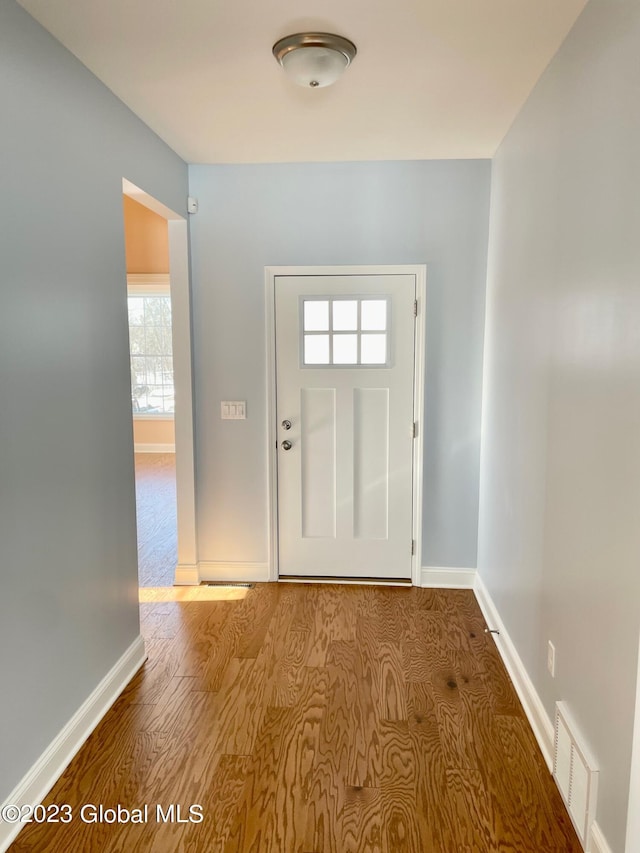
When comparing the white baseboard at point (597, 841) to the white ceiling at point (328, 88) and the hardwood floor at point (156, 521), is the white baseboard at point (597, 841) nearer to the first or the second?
the white ceiling at point (328, 88)

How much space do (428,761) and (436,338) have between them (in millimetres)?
2181

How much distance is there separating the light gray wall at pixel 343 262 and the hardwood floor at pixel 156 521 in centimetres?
69

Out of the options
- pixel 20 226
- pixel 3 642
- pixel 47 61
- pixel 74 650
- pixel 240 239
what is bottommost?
pixel 74 650

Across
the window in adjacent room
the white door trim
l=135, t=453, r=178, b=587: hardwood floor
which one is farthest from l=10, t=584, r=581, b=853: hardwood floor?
the window in adjacent room

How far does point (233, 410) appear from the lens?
11.5ft

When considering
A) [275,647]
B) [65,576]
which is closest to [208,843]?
[65,576]

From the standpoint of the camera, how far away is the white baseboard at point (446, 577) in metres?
3.53

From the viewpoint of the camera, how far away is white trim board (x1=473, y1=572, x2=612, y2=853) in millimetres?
1580

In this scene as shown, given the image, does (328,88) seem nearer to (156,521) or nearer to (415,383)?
(415,383)

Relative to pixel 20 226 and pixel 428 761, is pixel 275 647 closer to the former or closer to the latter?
pixel 428 761

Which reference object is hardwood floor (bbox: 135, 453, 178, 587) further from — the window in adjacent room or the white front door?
the white front door

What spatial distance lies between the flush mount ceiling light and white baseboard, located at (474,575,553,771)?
2407mm

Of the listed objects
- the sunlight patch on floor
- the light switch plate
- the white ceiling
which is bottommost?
the sunlight patch on floor

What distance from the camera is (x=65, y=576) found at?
6.70ft
